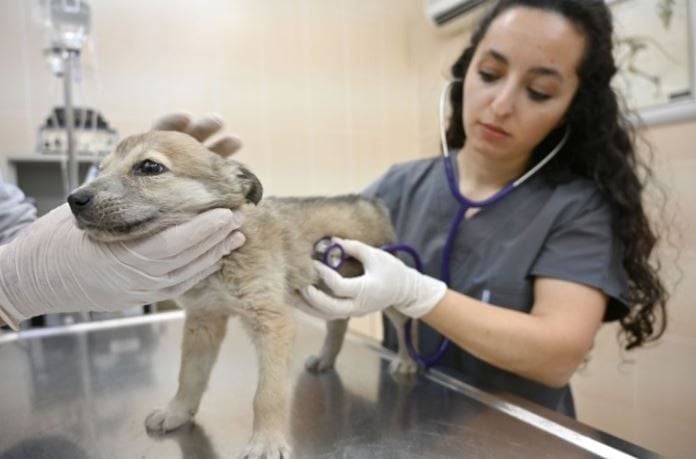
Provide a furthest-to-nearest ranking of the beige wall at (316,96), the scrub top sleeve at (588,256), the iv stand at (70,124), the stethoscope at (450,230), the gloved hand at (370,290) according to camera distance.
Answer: the beige wall at (316,96), the iv stand at (70,124), the stethoscope at (450,230), the scrub top sleeve at (588,256), the gloved hand at (370,290)

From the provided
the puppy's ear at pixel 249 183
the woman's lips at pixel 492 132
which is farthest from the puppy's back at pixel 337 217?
the woman's lips at pixel 492 132

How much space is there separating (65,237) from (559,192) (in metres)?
1.11

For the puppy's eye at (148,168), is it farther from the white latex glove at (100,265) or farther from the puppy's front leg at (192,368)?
the puppy's front leg at (192,368)

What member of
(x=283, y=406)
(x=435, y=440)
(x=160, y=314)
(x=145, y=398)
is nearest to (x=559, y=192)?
(x=435, y=440)

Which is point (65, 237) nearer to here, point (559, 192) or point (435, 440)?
point (435, 440)

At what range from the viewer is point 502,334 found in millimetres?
1155

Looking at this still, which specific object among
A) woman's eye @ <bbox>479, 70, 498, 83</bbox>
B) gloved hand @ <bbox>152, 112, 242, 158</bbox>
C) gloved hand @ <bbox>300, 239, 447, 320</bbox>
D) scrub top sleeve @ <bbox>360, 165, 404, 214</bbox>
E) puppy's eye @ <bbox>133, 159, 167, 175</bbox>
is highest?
woman's eye @ <bbox>479, 70, 498, 83</bbox>

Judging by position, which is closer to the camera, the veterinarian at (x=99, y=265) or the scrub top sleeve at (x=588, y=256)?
the veterinarian at (x=99, y=265)

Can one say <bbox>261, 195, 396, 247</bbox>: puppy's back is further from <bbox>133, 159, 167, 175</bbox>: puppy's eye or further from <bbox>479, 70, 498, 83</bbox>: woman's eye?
<bbox>479, 70, 498, 83</bbox>: woman's eye

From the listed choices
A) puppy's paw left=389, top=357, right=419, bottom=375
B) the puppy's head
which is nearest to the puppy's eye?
the puppy's head

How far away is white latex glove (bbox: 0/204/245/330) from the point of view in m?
0.84

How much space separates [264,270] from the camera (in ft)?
3.16

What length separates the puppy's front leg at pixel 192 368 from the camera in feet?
3.24

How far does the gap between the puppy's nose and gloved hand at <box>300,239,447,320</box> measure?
0.46 meters
